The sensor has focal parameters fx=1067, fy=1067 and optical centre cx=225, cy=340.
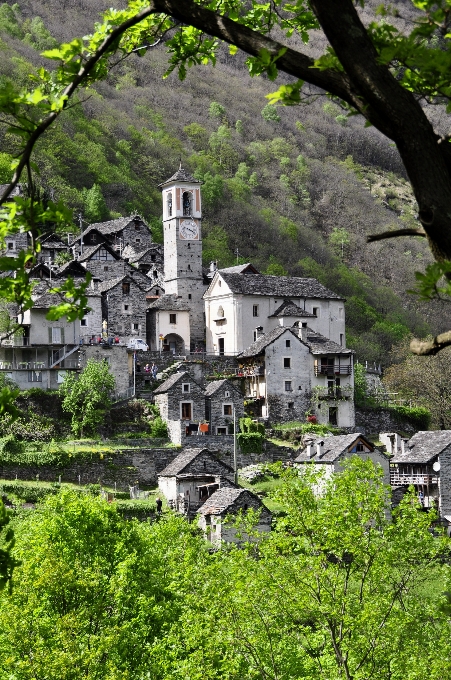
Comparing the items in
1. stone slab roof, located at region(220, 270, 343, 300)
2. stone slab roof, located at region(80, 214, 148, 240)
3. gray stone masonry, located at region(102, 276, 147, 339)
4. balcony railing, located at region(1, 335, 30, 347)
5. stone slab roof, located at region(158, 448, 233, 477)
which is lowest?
stone slab roof, located at region(158, 448, 233, 477)

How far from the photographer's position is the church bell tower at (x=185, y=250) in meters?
75.9

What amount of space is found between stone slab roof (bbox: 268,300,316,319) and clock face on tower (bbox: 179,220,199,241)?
27.1ft

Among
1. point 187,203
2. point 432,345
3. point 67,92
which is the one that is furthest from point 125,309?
point 432,345

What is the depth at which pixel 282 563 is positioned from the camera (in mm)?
23125

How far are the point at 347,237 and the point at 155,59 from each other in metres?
62.2

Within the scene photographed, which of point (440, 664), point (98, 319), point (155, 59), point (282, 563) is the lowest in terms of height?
point (440, 664)

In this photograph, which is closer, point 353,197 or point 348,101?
point 348,101

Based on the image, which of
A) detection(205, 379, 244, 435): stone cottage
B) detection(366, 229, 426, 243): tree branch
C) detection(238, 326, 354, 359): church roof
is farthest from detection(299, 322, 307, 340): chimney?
detection(366, 229, 426, 243): tree branch

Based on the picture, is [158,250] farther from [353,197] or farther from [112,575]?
[353,197]

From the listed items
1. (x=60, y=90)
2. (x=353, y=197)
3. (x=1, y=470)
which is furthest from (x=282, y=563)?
(x=353, y=197)

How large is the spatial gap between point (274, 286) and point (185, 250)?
6961 millimetres

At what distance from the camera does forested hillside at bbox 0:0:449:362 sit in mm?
126062

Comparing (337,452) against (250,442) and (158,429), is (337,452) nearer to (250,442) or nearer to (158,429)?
(250,442)

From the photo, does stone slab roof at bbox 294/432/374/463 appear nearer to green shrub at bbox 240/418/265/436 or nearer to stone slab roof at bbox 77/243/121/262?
green shrub at bbox 240/418/265/436
